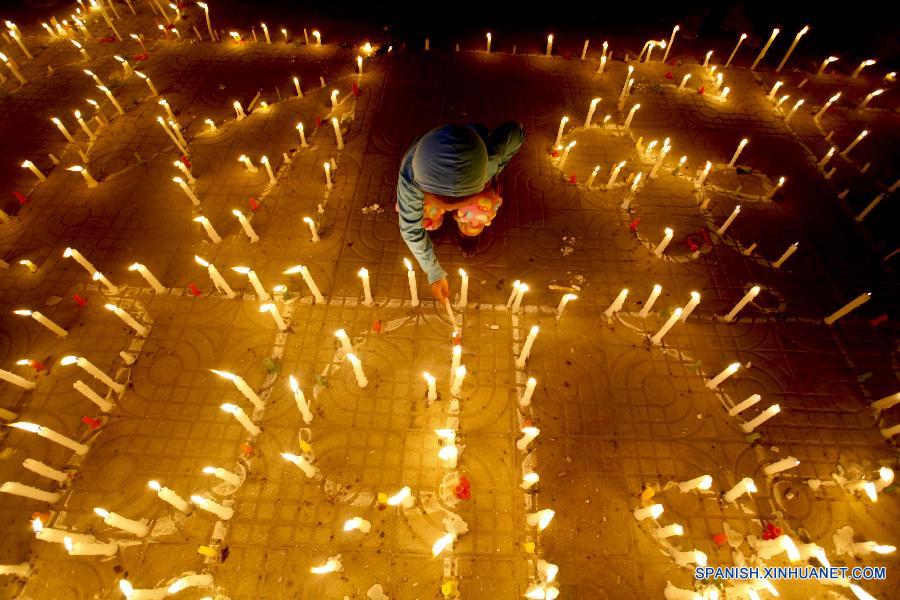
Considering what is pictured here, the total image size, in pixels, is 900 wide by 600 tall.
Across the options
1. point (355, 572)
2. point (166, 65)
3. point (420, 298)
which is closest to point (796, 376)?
point (420, 298)

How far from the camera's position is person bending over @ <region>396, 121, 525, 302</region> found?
4.26 m

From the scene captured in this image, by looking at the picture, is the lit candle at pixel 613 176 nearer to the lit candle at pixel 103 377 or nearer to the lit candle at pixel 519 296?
the lit candle at pixel 519 296

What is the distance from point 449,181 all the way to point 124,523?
183 inches

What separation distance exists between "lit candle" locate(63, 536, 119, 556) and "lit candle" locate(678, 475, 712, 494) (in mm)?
5990

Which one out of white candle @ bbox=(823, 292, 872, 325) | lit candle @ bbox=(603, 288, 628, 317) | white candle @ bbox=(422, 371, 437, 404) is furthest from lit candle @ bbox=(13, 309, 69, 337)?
white candle @ bbox=(823, 292, 872, 325)

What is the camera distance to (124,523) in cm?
406

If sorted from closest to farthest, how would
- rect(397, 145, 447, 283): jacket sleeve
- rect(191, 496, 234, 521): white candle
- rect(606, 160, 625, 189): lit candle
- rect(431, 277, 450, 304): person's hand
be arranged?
rect(191, 496, 234, 521): white candle < rect(397, 145, 447, 283): jacket sleeve < rect(431, 277, 450, 304): person's hand < rect(606, 160, 625, 189): lit candle

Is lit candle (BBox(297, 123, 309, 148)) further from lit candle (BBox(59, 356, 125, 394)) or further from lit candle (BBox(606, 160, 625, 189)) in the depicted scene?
lit candle (BBox(606, 160, 625, 189))

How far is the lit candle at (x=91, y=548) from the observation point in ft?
12.2

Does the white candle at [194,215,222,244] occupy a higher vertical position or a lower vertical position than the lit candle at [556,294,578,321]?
higher

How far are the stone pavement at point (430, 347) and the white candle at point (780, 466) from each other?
0.13m

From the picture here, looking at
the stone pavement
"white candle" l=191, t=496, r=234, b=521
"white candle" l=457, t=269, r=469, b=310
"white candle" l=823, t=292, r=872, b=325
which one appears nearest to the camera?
"white candle" l=191, t=496, r=234, b=521

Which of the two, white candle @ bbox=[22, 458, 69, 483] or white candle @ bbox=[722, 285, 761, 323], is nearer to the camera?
Result: white candle @ bbox=[22, 458, 69, 483]

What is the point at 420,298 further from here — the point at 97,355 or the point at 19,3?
the point at 19,3
